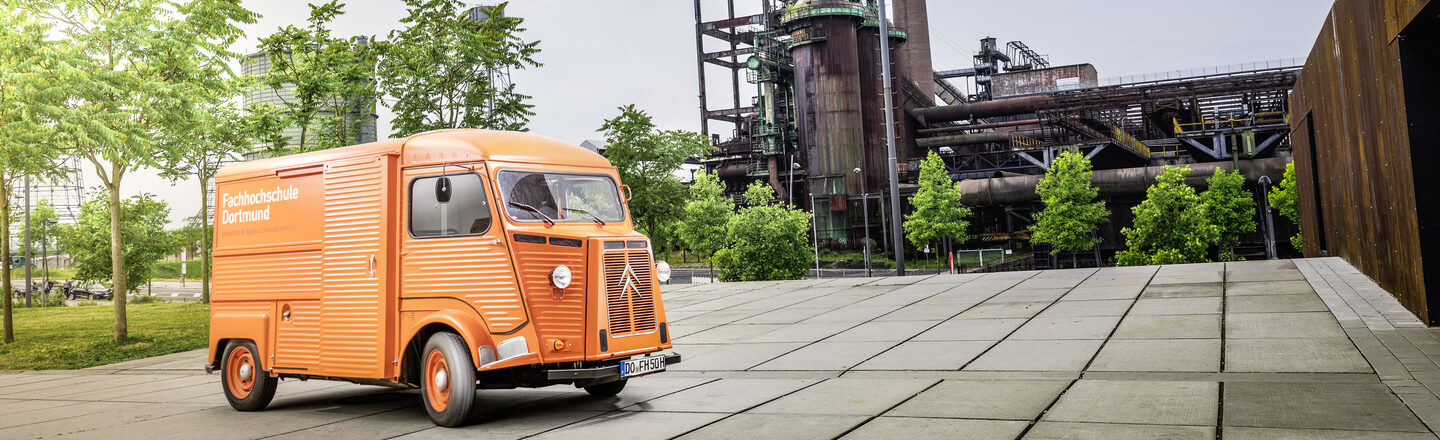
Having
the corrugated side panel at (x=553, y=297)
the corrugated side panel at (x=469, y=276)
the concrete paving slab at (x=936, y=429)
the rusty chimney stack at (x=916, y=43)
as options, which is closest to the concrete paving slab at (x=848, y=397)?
the concrete paving slab at (x=936, y=429)

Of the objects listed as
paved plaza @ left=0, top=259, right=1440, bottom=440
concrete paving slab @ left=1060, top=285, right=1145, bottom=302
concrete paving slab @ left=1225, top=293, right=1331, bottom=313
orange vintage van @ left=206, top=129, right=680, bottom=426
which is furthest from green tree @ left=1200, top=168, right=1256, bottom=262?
orange vintage van @ left=206, top=129, right=680, bottom=426

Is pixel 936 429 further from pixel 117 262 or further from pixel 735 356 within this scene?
pixel 117 262

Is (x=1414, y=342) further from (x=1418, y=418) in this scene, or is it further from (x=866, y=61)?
(x=866, y=61)

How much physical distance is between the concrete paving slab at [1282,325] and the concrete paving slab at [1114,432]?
5.34 metres

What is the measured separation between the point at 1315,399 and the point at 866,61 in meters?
65.2

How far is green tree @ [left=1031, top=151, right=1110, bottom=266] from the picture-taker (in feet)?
170

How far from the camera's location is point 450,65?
904 inches

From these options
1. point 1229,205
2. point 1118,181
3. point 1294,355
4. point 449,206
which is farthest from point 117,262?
point 1118,181

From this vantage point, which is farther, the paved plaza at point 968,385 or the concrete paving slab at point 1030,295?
the concrete paving slab at point 1030,295

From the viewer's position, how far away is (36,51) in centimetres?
1891

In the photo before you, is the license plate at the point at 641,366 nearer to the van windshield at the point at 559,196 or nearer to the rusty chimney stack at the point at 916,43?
the van windshield at the point at 559,196

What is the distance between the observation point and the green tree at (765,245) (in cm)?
5212

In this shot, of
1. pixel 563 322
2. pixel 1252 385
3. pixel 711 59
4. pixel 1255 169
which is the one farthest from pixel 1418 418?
pixel 711 59

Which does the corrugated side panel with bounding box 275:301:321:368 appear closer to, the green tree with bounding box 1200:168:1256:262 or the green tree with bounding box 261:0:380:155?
the green tree with bounding box 261:0:380:155
